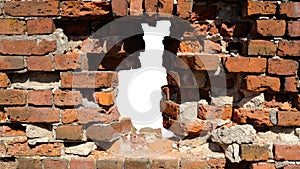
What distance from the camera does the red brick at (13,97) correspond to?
6.79 feet

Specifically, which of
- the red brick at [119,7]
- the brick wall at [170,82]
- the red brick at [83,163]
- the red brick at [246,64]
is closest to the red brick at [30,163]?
the brick wall at [170,82]

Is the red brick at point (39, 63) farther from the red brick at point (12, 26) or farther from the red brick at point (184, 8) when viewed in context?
the red brick at point (184, 8)

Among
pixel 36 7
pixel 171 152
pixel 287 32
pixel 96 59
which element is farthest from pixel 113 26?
pixel 287 32

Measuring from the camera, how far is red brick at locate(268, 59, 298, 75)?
1983 millimetres

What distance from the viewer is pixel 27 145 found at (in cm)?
216

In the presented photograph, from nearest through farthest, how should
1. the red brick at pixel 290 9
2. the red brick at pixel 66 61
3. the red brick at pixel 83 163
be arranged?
the red brick at pixel 290 9 < the red brick at pixel 66 61 < the red brick at pixel 83 163

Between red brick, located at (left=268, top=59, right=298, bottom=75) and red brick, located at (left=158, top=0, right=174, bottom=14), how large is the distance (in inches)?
26.0

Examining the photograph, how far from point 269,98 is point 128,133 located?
0.95 metres

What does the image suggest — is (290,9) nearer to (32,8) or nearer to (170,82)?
(170,82)

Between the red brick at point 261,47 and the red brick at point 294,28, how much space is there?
12cm

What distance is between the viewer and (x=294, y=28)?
1951 mm

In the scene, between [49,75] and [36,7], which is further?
[49,75]

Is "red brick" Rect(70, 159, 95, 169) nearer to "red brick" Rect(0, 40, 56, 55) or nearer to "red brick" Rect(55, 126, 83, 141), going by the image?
"red brick" Rect(55, 126, 83, 141)

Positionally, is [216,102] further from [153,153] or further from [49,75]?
[49,75]
